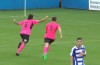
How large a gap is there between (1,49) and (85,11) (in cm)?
2498

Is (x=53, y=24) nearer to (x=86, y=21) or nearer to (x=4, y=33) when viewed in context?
(x=4, y=33)

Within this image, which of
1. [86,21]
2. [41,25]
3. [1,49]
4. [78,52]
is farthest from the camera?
[86,21]

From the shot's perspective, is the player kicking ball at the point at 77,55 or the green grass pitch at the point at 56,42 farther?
the green grass pitch at the point at 56,42

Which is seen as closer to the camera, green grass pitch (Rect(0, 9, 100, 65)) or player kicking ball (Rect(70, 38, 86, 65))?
player kicking ball (Rect(70, 38, 86, 65))

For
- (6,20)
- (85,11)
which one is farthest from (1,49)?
(85,11)

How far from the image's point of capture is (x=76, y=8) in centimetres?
4962

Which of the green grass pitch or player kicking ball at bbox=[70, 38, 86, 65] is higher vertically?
player kicking ball at bbox=[70, 38, 86, 65]

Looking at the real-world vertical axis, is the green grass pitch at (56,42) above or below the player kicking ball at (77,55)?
below

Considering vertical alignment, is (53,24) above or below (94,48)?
above

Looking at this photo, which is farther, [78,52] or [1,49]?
[1,49]

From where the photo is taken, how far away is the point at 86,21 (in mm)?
37219

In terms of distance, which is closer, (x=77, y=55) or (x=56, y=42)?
(x=77, y=55)

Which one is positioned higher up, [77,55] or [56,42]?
[77,55]

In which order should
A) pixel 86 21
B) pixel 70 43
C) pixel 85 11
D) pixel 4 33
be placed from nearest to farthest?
pixel 70 43, pixel 4 33, pixel 86 21, pixel 85 11
